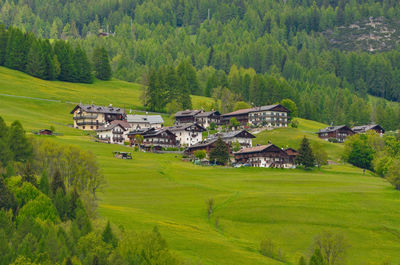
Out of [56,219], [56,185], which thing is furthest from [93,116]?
[56,219]

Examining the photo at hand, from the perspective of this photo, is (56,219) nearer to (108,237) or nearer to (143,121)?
(108,237)

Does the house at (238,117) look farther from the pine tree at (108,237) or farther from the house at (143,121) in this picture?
the pine tree at (108,237)

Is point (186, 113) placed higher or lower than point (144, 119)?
higher

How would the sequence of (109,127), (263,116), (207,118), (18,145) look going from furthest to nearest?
(207,118)
(263,116)
(109,127)
(18,145)

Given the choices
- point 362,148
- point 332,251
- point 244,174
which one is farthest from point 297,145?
point 332,251

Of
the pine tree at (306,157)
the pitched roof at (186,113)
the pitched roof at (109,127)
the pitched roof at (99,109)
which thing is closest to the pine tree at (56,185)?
the pine tree at (306,157)

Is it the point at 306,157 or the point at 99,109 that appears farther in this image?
the point at 99,109

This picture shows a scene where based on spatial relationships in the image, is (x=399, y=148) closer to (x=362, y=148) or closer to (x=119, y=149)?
(x=362, y=148)
